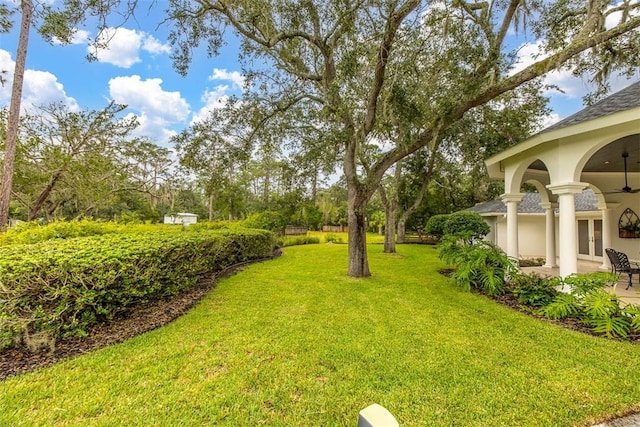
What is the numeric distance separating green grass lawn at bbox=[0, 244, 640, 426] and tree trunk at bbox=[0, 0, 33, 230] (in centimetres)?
778

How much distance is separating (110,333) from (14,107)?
8773 millimetres

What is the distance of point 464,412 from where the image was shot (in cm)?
241

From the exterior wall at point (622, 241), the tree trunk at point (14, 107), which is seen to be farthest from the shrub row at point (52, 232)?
the exterior wall at point (622, 241)

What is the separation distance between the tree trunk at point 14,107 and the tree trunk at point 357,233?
9832 millimetres

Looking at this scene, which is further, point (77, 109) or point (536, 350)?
point (77, 109)

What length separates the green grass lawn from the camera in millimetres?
2369

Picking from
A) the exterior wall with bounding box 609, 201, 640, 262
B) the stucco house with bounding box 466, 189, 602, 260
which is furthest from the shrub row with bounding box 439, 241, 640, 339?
the stucco house with bounding box 466, 189, 602, 260

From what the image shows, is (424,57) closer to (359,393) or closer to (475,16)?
(475,16)

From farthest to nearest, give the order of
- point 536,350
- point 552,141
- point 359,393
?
point 552,141
point 536,350
point 359,393

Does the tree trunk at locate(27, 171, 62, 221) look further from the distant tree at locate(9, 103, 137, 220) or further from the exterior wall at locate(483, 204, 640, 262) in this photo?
the exterior wall at locate(483, 204, 640, 262)

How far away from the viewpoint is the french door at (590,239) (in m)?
10.6

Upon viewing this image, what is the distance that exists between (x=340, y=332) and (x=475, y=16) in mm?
7057

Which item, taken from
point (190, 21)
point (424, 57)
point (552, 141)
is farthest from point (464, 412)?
point (190, 21)

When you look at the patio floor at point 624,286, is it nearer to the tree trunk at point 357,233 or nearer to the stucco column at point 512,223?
the stucco column at point 512,223
